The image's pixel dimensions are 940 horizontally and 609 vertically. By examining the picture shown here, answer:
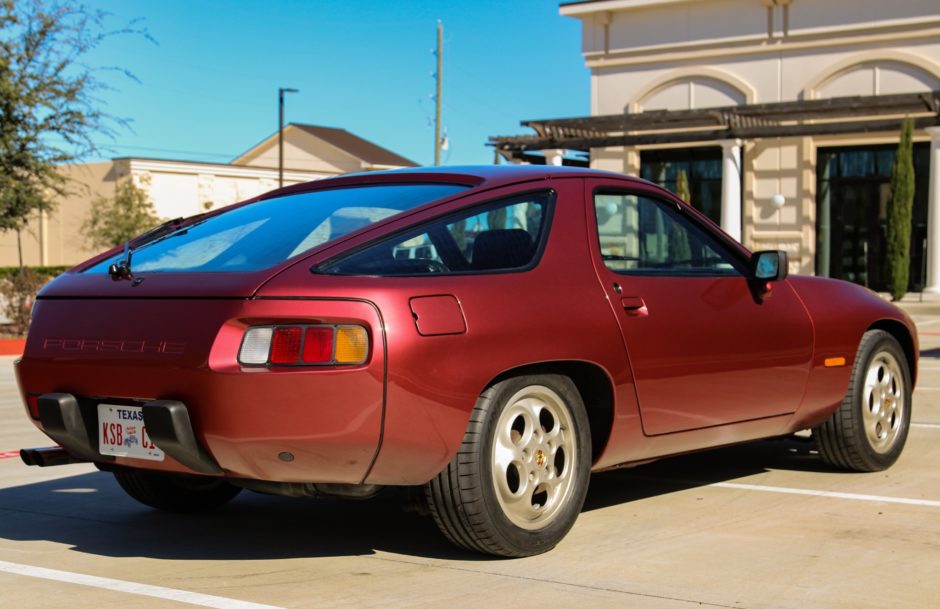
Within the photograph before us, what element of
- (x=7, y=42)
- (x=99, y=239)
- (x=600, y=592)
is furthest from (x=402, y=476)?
(x=99, y=239)

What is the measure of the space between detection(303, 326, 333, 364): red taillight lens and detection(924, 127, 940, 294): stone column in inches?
1155

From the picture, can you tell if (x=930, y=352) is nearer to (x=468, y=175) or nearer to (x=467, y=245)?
(x=468, y=175)

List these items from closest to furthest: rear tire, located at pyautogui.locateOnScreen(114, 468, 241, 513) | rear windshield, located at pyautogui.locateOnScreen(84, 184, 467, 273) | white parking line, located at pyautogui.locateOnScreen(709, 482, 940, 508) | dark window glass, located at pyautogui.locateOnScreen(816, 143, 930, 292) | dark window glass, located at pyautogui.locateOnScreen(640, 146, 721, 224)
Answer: rear windshield, located at pyautogui.locateOnScreen(84, 184, 467, 273), rear tire, located at pyautogui.locateOnScreen(114, 468, 241, 513), white parking line, located at pyautogui.locateOnScreen(709, 482, 940, 508), dark window glass, located at pyautogui.locateOnScreen(816, 143, 930, 292), dark window glass, located at pyautogui.locateOnScreen(640, 146, 721, 224)

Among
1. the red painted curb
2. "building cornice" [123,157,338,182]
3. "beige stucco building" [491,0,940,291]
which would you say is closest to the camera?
the red painted curb

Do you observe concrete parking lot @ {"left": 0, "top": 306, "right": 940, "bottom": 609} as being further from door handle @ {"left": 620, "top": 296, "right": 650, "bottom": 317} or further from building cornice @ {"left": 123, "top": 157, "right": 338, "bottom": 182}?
building cornice @ {"left": 123, "top": 157, "right": 338, "bottom": 182}

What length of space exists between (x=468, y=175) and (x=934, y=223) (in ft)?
94.3

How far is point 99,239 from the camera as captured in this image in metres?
54.0

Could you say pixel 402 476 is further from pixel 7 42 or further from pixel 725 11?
pixel 725 11

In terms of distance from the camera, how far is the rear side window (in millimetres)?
4582

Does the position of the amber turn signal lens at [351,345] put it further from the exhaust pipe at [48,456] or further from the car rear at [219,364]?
the exhaust pipe at [48,456]

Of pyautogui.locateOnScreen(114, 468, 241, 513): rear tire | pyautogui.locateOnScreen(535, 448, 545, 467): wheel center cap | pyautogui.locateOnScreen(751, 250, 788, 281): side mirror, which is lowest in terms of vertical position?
pyautogui.locateOnScreen(114, 468, 241, 513): rear tire

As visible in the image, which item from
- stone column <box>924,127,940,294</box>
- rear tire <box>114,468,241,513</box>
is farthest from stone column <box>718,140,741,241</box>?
rear tire <box>114,468,241,513</box>

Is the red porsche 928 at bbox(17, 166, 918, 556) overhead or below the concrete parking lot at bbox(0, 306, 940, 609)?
overhead

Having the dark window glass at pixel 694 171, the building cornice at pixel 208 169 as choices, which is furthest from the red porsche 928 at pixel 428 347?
the building cornice at pixel 208 169
